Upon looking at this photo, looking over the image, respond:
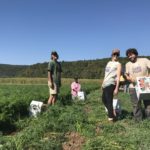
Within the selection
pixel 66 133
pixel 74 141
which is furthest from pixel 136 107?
pixel 74 141

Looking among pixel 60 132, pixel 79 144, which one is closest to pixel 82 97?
pixel 60 132

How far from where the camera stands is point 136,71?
10.1 metres

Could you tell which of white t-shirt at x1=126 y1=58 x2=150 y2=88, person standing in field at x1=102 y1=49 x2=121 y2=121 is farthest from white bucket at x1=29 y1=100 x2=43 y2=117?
white t-shirt at x1=126 y1=58 x2=150 y2=88

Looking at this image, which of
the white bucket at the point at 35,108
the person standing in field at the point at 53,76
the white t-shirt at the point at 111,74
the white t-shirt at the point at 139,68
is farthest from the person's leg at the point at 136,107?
the person standing in field at the point at 53,76

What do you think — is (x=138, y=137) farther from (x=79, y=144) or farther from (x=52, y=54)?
(x=52, y=54)

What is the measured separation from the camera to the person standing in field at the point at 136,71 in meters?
9.97

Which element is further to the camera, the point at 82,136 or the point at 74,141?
→ the point at 82,136

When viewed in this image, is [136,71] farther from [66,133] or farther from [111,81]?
[66,133]

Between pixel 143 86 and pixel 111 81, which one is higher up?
pixel 111 81

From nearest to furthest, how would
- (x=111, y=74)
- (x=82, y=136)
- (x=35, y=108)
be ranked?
(x=82, y=136), (x=111, y=74), (x=35, y=108)

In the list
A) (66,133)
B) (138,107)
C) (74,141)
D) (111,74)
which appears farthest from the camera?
(111,74)

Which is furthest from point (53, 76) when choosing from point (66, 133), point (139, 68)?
point (66, 133)

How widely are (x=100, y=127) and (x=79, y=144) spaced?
6.35 feet

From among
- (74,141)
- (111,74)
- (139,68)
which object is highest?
(139,68)
